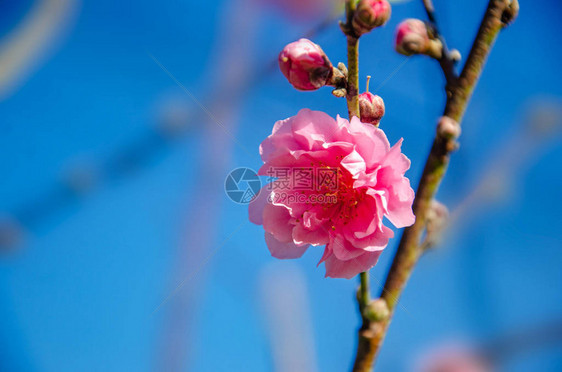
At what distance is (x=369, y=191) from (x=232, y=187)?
0.25 meters

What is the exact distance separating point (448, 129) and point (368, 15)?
0.18 m

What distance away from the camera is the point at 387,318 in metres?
0.60

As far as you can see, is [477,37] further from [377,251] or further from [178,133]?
[178,133]

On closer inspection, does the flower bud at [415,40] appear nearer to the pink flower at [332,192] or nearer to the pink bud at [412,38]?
the pink bud at [412,38]

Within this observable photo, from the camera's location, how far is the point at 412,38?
623 mm

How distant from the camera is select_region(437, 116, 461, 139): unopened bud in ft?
1.82

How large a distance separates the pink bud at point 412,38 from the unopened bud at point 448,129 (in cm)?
13

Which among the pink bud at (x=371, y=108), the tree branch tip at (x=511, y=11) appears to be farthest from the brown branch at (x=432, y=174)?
the pink bud at (x=371, y=108)

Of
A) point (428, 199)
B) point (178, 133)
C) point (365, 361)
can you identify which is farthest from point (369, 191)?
point (178, 133)

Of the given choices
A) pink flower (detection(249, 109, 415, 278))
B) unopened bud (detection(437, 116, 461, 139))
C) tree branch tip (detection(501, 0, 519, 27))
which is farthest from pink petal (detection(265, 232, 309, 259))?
tree branch tip (detection(501, 0, 519, 27))

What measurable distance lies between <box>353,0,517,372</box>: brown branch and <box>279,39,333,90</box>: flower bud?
7.2 inches

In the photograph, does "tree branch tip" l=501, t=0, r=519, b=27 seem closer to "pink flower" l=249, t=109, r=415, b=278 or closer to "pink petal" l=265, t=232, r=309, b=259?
"pink flower" l=249, t=109, r=415, b=278

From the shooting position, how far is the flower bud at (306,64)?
634mm

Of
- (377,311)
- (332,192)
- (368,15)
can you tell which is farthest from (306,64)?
(377,311)
